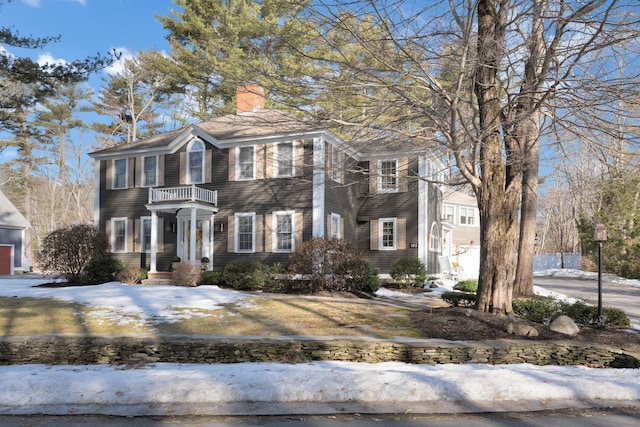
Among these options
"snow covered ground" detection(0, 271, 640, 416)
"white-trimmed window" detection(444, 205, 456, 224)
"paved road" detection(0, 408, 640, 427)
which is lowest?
"paved road" detection(0, 408, 640, 427)

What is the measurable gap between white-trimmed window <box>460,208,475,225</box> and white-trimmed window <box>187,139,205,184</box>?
24947 millimetres

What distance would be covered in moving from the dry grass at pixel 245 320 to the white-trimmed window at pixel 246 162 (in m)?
7.61

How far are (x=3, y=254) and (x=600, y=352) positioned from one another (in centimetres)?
2987

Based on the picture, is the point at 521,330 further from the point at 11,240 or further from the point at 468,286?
the point at 11,240

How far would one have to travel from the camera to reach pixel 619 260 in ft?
93.5

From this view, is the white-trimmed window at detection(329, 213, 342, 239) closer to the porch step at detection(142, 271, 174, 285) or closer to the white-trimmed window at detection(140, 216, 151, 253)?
the porch step at detection(142, 271, 174, 285)

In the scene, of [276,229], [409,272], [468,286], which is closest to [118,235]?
[276,229]

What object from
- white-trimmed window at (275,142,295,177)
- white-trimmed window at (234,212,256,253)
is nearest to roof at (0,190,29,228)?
white-trimmed window at (234,212,256,253)

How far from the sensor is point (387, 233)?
68.4 feet

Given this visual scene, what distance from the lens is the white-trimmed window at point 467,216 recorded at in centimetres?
3975

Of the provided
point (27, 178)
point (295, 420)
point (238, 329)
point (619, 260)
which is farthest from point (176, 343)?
point (27, 178)

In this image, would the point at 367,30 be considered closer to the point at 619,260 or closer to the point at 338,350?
the point at 338,350

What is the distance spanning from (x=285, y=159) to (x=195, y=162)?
406 cm

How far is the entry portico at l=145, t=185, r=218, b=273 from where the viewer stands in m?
18.9
